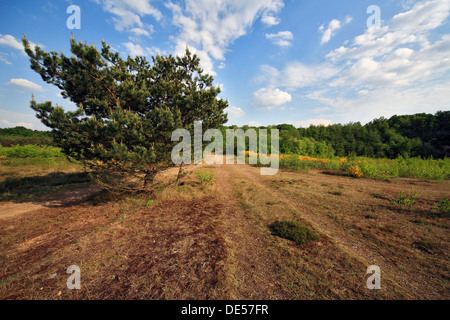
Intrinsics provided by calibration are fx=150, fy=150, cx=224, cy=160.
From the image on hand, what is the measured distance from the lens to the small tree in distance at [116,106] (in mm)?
4918

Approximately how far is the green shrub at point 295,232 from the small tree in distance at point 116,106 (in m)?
4.91

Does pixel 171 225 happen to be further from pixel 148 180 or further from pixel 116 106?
pixel 116 106

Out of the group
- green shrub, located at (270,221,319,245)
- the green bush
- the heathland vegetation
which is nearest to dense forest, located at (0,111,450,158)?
the green bush

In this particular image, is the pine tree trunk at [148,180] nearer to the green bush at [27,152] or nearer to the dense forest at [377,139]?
the green bush at [27,152]

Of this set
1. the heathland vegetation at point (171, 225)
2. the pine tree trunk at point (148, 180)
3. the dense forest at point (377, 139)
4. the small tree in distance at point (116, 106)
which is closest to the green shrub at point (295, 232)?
the heathland vegetation at point (171, 225)

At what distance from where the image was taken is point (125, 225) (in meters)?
4.92

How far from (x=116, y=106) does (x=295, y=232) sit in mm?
7359

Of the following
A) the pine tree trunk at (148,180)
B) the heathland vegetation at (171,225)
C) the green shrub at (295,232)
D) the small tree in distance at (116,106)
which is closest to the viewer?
the heathland vegetation at (171,225)

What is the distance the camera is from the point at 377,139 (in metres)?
Answer: 34.3

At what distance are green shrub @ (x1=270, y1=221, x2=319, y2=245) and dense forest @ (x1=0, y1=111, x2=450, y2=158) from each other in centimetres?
2492

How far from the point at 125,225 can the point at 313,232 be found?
19.1ft

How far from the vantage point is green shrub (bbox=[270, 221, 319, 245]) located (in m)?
4.02

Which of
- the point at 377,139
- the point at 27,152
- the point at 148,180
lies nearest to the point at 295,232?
the point at 148,180
